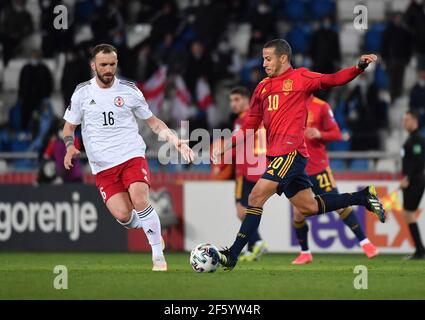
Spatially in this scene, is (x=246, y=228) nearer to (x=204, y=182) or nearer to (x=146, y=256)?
(x=146, y=256)

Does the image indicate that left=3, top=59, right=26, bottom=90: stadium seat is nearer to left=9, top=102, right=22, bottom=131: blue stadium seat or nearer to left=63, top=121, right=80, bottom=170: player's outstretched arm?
left=9, top=102, right=22, bottom=131: blue stadium seat

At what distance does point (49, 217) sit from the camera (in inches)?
706

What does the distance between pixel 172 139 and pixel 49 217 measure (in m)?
7.19

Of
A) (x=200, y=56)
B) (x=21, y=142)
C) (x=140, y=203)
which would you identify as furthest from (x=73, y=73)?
(x=140, y=203)

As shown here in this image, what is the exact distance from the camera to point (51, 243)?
17875 mm

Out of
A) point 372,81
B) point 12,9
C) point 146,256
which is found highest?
point 12,9

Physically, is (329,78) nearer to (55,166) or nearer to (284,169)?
(284,169)

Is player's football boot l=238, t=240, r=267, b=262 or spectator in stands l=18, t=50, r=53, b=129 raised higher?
spectator in stands l=18, t=50, r=53, b=129

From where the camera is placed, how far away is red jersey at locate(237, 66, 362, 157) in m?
11.2

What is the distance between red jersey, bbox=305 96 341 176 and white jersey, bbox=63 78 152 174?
9.97 feet

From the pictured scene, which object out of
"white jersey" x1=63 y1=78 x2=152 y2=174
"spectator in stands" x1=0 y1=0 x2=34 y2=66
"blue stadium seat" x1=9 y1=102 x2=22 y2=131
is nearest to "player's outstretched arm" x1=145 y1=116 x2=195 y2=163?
"white jersey" x1=63 y1=78 x2=152 y2=174

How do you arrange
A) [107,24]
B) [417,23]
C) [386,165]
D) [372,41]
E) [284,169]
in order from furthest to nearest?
[107,24] → [372,41] → [417,23] → [386,165] → [284,169]

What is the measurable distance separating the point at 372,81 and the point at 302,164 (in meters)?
9.14
